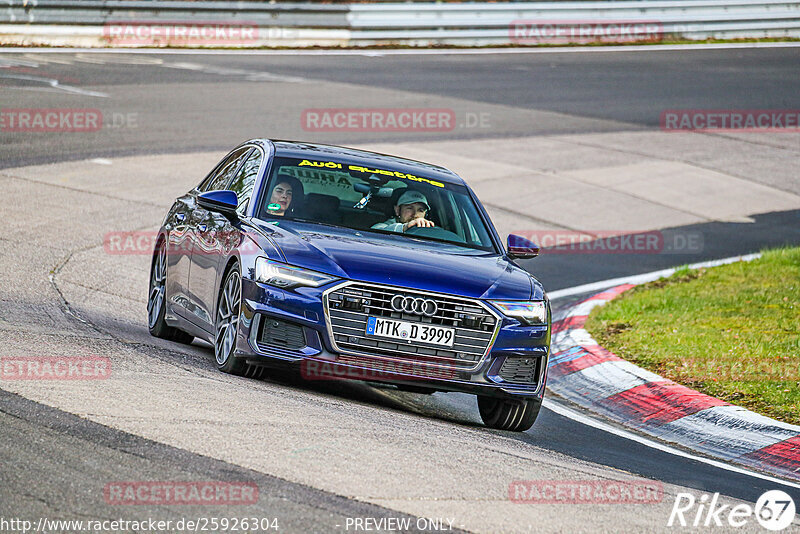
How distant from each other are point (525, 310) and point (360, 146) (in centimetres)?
1262

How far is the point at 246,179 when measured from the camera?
884cm

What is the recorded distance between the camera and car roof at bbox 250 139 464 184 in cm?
886

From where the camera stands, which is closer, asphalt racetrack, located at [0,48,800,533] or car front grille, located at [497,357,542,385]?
asphalt racetrack, located at [0,48,800,533]

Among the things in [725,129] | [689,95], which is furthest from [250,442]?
[689,95]

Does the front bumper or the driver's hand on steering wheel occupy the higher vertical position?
the driver's hand on steering wheel

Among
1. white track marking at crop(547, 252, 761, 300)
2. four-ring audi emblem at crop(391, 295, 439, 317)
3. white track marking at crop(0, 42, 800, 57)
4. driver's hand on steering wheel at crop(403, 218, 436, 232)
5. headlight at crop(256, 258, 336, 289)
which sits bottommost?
white track marking at crop(547, 252, 761, 300)

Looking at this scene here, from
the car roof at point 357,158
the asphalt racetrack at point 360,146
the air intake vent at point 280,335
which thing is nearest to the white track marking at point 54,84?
the asphalt racetrack at point 360,146

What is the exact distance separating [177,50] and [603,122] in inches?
398

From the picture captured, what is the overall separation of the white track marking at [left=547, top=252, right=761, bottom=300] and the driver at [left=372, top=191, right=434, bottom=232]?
498cm

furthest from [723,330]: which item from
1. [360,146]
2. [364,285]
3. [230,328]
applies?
[360,146]

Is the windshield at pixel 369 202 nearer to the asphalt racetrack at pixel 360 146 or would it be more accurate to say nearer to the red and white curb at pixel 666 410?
the asphalt racetrack at pixel 360 146

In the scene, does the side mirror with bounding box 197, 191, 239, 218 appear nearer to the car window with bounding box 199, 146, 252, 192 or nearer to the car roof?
the car roof

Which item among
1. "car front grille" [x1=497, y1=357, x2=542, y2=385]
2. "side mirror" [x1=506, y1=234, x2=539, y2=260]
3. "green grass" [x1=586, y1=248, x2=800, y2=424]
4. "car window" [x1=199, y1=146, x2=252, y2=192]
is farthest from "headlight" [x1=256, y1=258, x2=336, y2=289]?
"green grass" [x1=586, y1=248, x2=800, y2=424]

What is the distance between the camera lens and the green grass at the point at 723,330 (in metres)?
9.05
